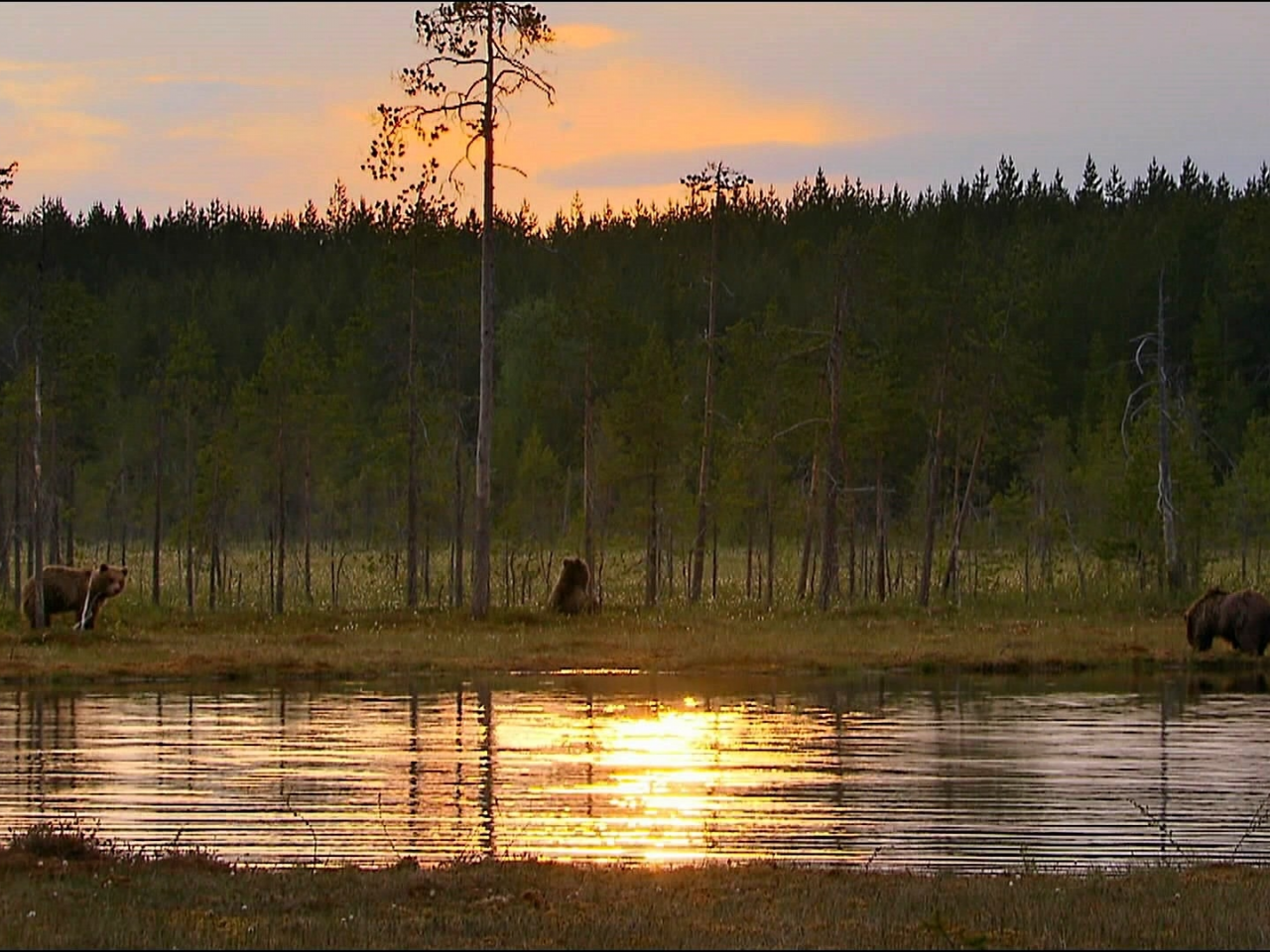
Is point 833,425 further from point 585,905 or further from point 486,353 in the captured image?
point 585,905

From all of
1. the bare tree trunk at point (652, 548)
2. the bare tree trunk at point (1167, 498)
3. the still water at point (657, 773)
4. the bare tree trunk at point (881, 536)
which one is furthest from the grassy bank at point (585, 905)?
the bare tree trunk at point (881, 536)

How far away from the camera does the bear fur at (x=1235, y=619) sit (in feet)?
117

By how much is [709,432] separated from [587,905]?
39856mm

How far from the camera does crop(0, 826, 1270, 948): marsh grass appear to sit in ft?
36.1

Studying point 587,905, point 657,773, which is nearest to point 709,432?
point 657,773

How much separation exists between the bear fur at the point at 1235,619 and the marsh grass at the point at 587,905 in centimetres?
2292

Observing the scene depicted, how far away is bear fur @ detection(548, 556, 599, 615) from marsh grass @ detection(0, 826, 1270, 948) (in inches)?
1164

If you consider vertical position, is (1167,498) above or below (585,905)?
above

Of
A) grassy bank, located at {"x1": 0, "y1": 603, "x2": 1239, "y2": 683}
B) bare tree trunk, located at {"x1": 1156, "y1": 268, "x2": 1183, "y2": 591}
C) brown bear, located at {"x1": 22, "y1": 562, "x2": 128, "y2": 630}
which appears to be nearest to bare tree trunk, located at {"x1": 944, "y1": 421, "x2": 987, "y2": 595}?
bare tree trunk, located at {"x1": 1156, "y1": 268, "x2": 1183, "y2": 591}

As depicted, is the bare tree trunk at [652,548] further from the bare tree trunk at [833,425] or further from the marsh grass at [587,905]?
the marsh grass at [587,905]

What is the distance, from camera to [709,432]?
5166 centimetres

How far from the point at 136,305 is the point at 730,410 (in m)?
82.9

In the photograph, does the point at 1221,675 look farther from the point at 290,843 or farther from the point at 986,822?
the point at 290,843

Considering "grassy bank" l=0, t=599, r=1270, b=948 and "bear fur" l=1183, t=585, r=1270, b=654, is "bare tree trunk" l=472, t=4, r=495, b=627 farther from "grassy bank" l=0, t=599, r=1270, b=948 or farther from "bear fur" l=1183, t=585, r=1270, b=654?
"grassy bank" l=0, t=599, r=1270, b=948
